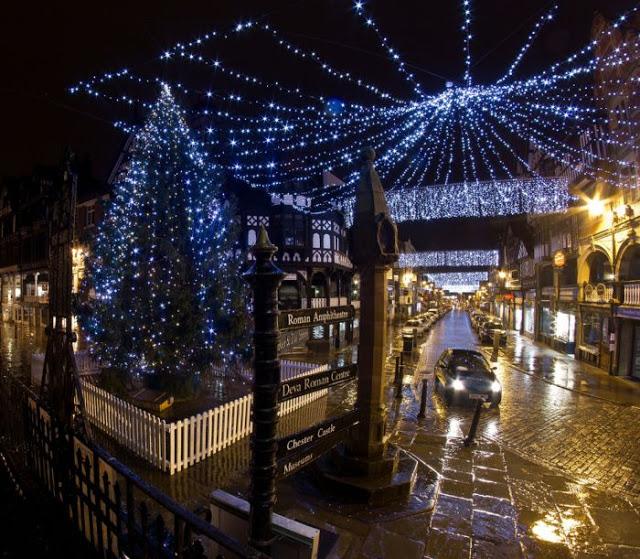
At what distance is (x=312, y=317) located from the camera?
15.2ft

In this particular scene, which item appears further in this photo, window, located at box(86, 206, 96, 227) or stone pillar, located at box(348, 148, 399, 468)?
window, located at box(86, 206, 96, 227)

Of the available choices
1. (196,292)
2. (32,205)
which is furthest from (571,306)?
(32,205)

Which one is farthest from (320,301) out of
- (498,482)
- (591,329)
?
(498,482)

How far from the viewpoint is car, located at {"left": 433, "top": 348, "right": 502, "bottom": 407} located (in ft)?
37.5

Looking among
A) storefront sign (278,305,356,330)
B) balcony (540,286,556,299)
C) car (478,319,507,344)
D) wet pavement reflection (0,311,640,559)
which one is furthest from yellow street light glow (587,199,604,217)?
storefront sign (278,305,356,330)

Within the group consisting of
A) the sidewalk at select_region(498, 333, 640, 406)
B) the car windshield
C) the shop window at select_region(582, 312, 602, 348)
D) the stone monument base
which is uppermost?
the shop window at select_region(582, 312, 602, 348)

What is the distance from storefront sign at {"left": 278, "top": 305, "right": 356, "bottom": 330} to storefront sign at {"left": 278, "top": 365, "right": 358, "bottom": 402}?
567 millimetres

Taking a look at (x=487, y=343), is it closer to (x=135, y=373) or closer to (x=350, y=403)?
(x=350, y=403)

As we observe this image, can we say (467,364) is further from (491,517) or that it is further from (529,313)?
(529,313)

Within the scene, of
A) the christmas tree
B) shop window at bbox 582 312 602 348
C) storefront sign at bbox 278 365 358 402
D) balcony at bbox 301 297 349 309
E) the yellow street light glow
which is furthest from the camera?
balcony at bbox 301 297 349 309

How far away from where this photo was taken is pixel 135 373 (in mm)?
10789

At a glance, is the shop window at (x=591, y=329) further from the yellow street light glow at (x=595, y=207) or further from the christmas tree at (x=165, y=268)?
the christmas tree at (x=165, y=268)

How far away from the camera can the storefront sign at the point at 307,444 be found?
11.2 ft

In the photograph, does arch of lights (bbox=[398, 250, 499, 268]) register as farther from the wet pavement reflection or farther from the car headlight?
the car headlight
